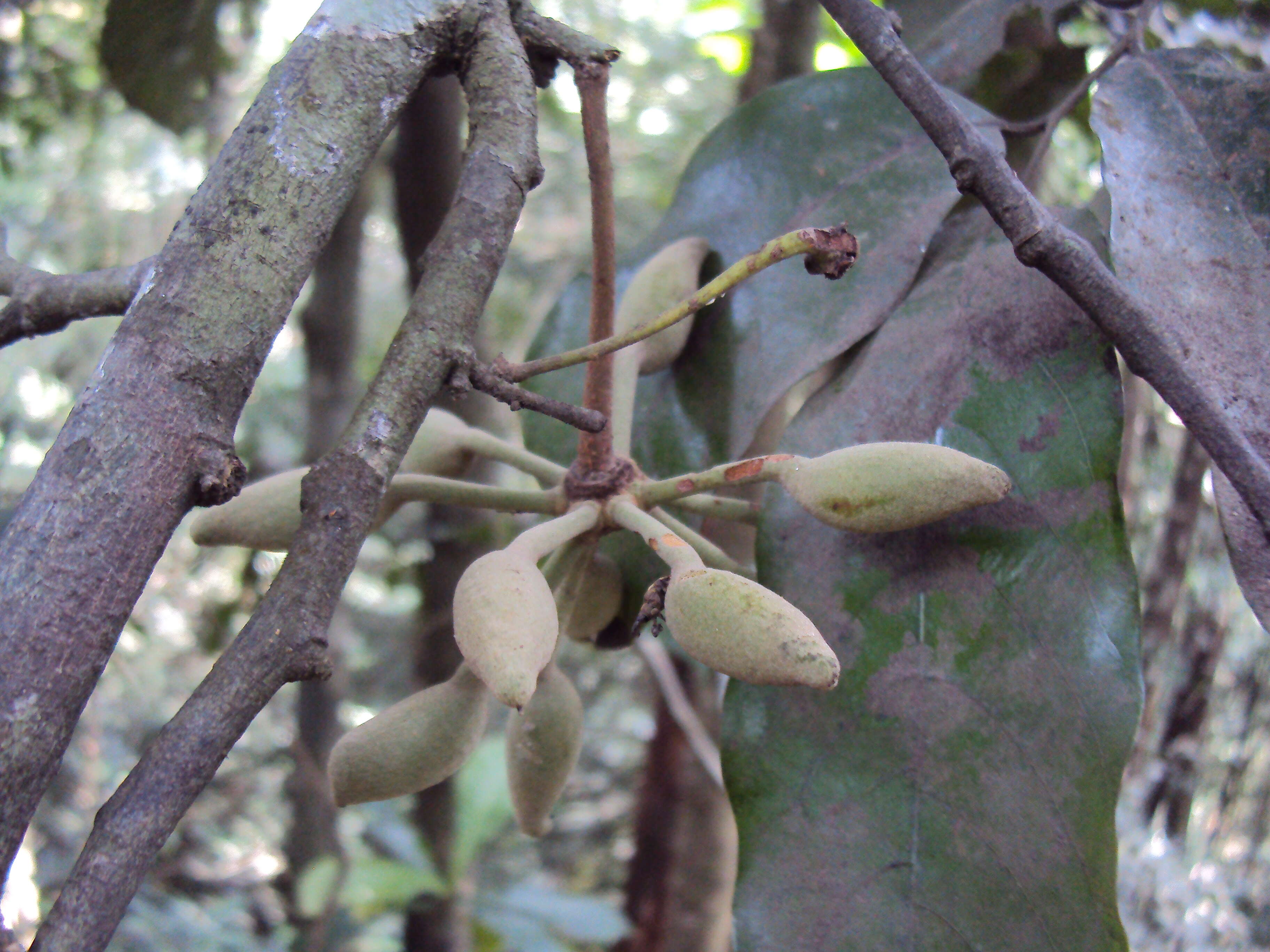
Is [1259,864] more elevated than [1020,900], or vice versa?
[1020,900]

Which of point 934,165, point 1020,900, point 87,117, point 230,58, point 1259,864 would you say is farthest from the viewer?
point 87,117

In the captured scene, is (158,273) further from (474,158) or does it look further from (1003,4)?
(1003,4)

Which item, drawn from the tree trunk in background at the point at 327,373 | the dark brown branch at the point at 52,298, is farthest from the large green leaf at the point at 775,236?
the tree trunk in background at the point at 327,373

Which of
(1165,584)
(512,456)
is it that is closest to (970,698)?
(512,456)

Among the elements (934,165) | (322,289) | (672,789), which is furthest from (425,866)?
(934,165)

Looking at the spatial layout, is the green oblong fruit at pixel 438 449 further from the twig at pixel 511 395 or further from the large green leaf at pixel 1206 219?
the large green leaf at pixel 1206 219
